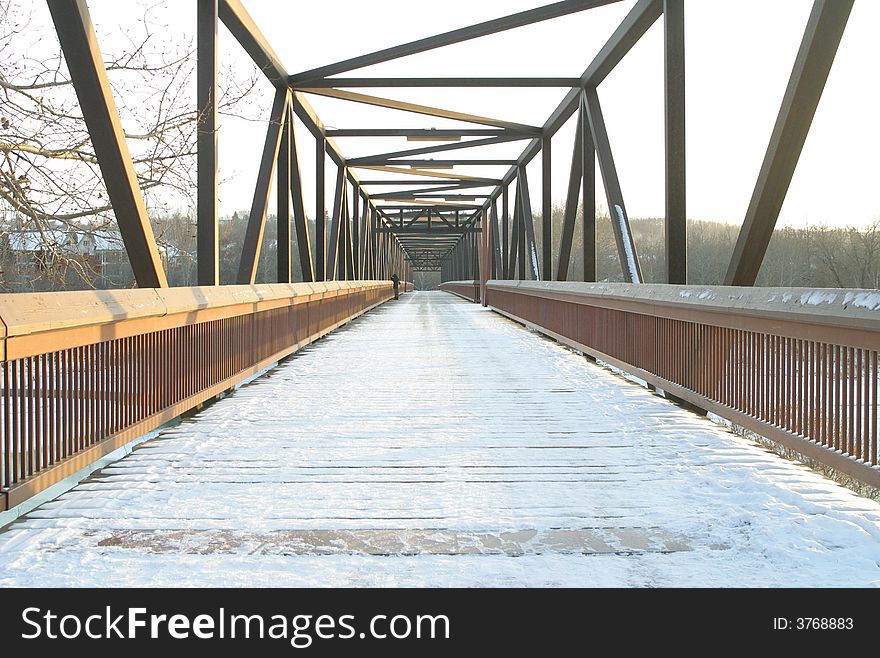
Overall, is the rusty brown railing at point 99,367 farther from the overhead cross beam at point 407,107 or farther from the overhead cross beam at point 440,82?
the overhead cross beam at point 407,107

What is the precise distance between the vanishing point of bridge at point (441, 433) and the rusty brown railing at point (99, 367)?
0.04ft

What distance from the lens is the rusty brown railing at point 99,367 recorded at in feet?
7.95

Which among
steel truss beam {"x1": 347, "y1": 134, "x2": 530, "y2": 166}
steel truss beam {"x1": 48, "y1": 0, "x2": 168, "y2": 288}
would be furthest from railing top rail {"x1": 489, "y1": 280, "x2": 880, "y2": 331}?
steel truss beam {"x1": 347, "y1": 134, "x2": 530, "y2": 166}

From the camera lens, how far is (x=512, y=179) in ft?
68.5

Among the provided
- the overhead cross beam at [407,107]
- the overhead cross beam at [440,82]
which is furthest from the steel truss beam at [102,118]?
the overhead cross beam at [407,107]

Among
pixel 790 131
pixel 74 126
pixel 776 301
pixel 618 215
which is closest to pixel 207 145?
pixel 74 126

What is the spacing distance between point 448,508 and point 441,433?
50.9 inches

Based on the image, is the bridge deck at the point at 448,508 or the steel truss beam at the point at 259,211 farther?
the steel truss beam at the point at 259,211

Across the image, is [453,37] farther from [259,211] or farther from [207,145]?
[207,145]

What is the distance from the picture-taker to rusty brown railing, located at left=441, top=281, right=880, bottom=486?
2.63m

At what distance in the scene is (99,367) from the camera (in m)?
3.10

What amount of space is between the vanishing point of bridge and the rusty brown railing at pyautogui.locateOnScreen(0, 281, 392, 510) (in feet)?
0.04
